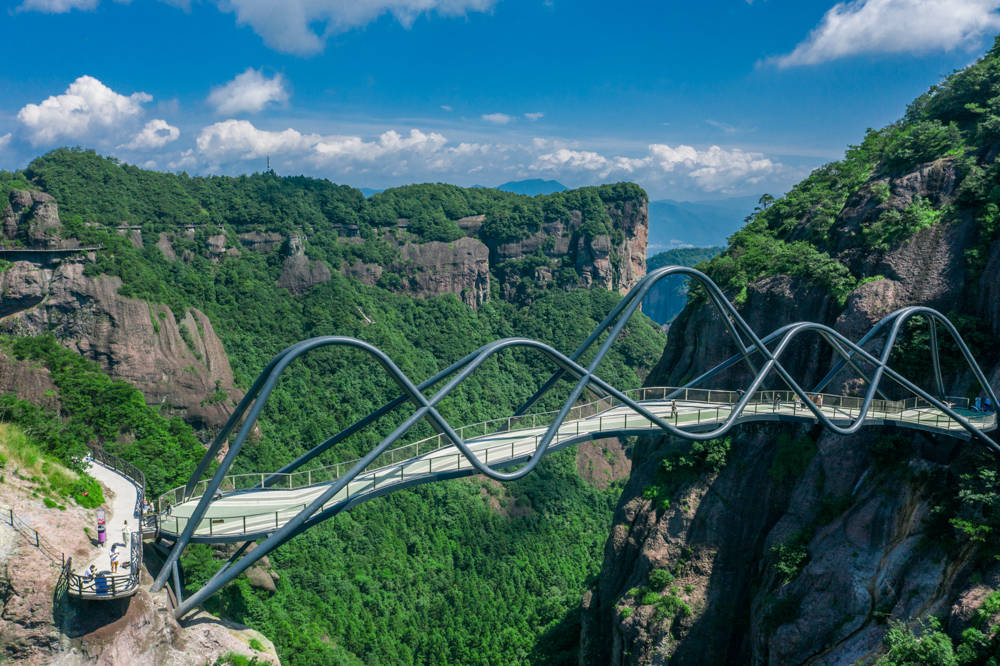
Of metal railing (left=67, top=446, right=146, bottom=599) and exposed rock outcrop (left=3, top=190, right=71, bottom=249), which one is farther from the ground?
exposed rock outcrop (left=3, top=190, right=71, bottom=249)

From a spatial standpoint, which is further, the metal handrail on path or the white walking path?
the metal handrail on path

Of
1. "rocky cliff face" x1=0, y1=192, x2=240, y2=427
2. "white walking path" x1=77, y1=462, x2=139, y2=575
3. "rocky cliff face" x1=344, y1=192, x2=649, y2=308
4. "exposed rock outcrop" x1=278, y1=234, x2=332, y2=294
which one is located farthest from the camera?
"rocky cliff face" x1=344, y1=192, x2=649, y2=308

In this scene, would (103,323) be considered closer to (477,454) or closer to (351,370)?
(351,370)

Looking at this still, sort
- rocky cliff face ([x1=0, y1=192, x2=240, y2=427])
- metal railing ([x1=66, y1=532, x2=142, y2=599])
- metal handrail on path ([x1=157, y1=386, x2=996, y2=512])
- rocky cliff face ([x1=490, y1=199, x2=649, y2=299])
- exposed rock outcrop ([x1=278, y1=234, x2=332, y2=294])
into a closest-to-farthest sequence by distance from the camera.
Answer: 1. metal railing ([x1=66, y1=532, x2=142, y2=599])
2. metal handrail on path ([x1=157, y1=386, x2=996, y2=512])
3. rocky cliff face ([x1=0, y1=192, x2=240, y2=427])
4. exposed rock outcrop ([x1=278, y1=234, x2=332, y2=294])
5. rocky cliff face ([x1=490, y1=199, x2=649, y2=299])

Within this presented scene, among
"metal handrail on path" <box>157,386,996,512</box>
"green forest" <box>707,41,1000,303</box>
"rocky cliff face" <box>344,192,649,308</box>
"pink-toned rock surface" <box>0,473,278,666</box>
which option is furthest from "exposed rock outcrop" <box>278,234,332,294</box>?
"pink-toned rock surface" <box>0,473,278,666</box>

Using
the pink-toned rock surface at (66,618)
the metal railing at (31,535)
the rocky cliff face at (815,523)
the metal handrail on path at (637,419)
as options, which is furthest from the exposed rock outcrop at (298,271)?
the metal railing at (31,535)

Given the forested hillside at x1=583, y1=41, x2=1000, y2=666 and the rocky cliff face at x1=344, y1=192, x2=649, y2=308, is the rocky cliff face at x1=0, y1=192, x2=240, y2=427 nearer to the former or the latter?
the forested hillside at x1=583, y1=41, x2=1000, y2=666

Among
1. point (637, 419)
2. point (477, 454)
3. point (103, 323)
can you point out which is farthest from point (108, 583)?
point (103, 323)
